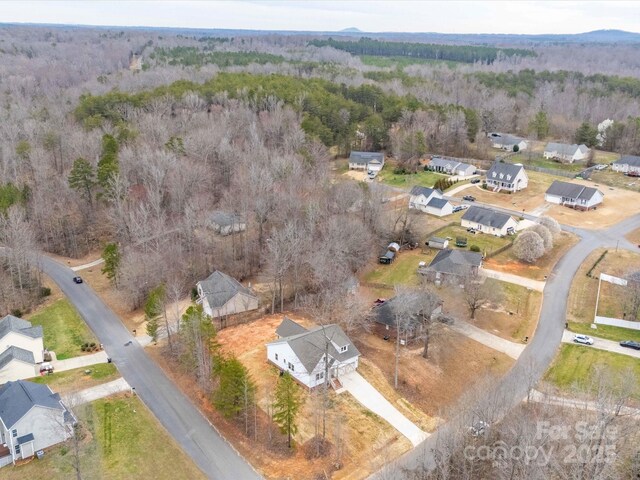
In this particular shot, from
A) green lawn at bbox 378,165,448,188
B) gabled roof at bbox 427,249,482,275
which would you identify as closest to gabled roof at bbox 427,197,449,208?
green lawn at bbox 378,165,448,188

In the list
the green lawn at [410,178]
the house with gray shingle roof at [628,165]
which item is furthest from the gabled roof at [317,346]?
the house with gray shingle roof at [628,165]

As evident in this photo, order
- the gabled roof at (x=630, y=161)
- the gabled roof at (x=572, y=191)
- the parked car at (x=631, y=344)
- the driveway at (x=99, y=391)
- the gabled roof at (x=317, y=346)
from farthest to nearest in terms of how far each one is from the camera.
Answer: the gabled roof at (x=630, y=161)
the gabled roof at (x=572, y=191)
the parked car at (x=631, y=344)
the gabled roof at (x=317, y=346)
the driveway at (x=99, y=391)

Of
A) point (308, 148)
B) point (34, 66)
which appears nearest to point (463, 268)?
point (308, 148)

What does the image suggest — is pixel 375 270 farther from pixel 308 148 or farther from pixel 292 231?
pixel 308 148

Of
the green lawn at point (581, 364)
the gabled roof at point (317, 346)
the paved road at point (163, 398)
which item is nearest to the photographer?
the paved road at point (163, 398)

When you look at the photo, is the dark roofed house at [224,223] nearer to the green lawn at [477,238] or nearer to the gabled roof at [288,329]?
the gabled roof at [288,329]

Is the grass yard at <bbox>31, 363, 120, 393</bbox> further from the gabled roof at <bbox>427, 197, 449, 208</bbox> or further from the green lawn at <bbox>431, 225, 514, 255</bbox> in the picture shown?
the gabled roof at <bbox>427, 197, 449, 208</bbox>

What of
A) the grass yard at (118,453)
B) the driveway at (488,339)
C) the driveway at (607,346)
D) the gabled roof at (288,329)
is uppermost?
the gabled roof at (288,329)
